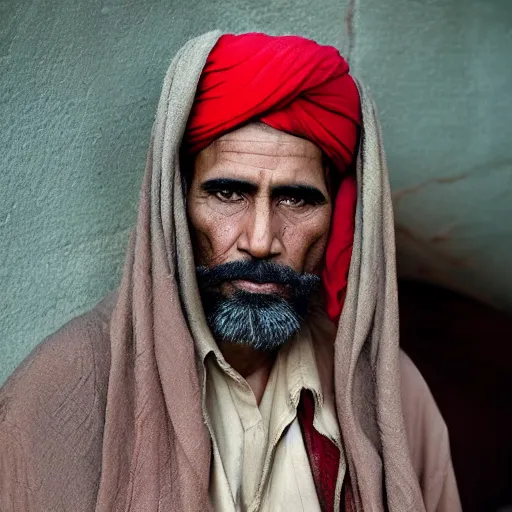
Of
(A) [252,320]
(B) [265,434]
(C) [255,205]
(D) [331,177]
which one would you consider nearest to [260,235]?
(C) [255,205]

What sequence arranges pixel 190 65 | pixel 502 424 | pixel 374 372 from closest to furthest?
pixel 190 65 → pixel 374 372 → pixel 502 424

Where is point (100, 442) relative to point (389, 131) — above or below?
below

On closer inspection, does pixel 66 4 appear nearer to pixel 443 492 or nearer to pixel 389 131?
pixel 389 131

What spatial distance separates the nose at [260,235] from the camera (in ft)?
6.83

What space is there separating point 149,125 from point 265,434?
3.15 feet

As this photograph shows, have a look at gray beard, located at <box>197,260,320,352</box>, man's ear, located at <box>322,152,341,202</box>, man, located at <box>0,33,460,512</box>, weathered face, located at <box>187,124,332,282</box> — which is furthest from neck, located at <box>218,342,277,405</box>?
man's ear, located at <box>322,152,341,202</box>

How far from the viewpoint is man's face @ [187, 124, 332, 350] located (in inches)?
82.7

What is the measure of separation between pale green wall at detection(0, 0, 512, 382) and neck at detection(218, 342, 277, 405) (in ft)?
1.46

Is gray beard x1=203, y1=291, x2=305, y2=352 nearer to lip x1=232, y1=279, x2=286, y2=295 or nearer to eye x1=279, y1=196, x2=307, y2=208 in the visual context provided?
lip x1=232, y1=279, x2=286, y2=295

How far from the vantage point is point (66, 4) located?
2221mm

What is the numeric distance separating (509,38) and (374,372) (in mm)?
1489

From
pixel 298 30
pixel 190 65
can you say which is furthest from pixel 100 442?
pixel 298 30

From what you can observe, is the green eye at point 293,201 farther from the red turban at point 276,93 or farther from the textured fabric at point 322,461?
the textured fabric at point 322,461

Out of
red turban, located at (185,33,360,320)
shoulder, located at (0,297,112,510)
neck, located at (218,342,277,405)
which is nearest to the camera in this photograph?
shoulder, located at (0,297,112,510)
